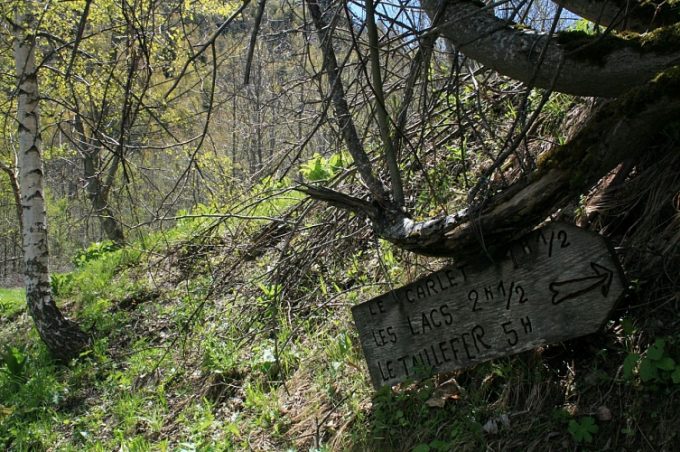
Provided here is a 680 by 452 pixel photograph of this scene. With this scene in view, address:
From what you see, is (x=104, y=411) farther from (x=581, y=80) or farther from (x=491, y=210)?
(x=581, y=80)

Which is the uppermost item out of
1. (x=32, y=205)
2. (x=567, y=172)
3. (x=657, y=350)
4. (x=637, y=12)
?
(x=32, y=205)

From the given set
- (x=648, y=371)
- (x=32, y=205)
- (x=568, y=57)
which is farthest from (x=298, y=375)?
(x=32, y=205)

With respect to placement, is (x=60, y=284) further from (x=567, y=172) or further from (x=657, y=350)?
(x=657, y=350)

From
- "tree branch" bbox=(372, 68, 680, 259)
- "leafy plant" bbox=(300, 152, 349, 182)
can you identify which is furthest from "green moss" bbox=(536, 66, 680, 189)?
"leafy plant" bbox=(300, 152, 349, 182)

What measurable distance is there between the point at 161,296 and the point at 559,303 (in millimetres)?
5424

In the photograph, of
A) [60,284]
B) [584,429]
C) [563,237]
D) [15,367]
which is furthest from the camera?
[60,284]

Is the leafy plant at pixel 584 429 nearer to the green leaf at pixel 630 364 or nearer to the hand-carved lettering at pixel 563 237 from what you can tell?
the green leaf at pixel 630 364

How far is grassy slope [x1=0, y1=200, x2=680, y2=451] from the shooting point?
8.07 ft

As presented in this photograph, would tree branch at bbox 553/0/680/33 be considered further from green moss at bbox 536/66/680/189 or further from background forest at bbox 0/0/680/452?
green moss at bbox 536/66/680/189

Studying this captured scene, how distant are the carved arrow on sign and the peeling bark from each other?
0.75 m

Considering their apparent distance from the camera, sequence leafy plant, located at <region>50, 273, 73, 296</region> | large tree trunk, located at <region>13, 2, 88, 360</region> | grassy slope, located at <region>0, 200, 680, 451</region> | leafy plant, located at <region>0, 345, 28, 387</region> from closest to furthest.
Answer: grassy slope, located at <region>0, 200, 680, 451</region> < leafy plant, located at <region>0, 345, 28, 387</region> < large tree trunk, located at <region>13, 2, 88, 360</region> < leafy plant, located at <region>50, 273, 73, 296</region>

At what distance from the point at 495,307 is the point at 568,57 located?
112 centimetres

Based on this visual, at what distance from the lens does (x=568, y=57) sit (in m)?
2.44

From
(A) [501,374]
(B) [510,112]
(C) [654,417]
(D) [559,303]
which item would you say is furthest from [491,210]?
(B) [510,112]
